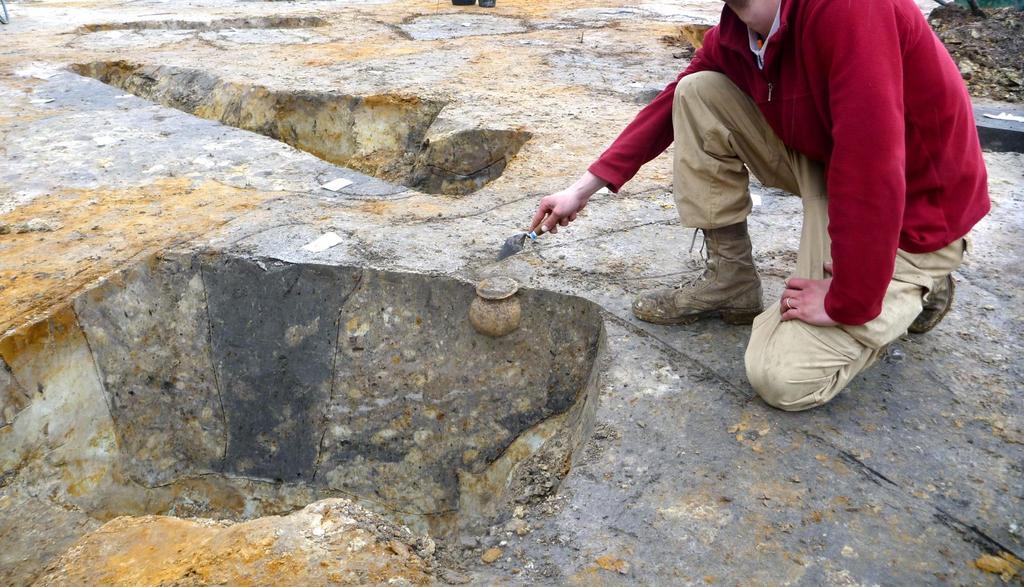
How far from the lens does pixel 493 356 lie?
2510 millimetres

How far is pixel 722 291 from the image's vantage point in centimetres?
219

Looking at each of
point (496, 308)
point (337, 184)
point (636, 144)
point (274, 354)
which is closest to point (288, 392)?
point (274, 354)

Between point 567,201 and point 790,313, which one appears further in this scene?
point 567,201

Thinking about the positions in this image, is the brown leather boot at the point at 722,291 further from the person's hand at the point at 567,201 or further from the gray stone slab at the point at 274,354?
the gray stone slab at the point at 274,354

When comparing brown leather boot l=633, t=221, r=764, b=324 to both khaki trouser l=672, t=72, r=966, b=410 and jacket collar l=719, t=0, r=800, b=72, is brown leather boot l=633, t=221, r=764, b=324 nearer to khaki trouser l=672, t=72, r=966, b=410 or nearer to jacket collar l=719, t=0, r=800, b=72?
khaki trouser l=672, t=72, r=966, b=410

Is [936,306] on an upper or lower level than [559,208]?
lower

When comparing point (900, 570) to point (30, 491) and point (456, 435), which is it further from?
point (30, 491)

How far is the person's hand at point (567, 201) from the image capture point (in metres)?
2.11

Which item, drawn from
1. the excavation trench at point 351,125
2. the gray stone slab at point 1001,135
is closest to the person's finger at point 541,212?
the excavation trench at point 351,125

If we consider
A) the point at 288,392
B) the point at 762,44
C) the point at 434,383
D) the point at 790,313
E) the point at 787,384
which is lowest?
the point at 288,392

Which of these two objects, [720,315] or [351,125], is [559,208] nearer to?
[720,315]

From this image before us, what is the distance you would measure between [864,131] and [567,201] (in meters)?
0.81

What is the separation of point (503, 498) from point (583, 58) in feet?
13.3

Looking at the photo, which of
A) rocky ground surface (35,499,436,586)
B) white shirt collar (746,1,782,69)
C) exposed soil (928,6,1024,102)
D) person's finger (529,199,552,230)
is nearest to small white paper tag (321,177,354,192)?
person's finger (529,199,552,230)
